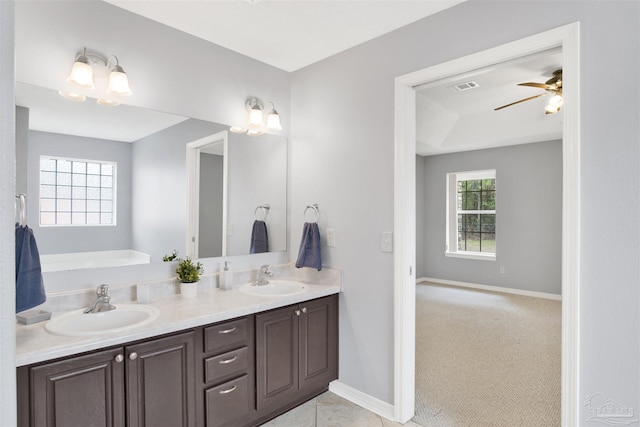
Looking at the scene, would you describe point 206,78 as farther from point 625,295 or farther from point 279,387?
point 625,295

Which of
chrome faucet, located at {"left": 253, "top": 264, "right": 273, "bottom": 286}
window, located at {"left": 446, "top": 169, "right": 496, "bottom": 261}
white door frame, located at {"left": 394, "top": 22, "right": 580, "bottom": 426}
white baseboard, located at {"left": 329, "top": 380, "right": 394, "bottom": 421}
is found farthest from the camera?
window, located at {"left": 446, "top": 169, "right": 496, "bottom": 261}

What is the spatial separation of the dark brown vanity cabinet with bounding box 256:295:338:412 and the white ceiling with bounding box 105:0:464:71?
179 cm

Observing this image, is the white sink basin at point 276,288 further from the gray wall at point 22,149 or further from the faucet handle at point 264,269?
the gray wall at point 22,149

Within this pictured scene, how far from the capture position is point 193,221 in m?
2.47

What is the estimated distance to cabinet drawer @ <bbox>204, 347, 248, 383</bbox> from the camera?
76.1 inches

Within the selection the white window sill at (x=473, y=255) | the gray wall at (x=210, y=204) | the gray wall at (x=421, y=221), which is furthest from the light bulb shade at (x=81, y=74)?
the white window sill at (x=473, y=255)

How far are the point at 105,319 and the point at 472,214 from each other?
19.6 feet

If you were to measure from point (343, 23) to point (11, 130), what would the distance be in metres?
2.14

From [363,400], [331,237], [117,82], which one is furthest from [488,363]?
[117,82]

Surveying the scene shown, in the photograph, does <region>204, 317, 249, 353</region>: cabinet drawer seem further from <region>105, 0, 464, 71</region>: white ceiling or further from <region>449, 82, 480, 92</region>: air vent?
<region>449, 82, 480, 92</region>: air vent

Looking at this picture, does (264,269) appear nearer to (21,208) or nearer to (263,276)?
(263,276)

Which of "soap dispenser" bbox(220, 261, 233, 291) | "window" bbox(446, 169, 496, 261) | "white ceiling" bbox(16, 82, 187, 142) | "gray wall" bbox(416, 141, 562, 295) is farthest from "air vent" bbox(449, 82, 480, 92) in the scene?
"soap dispenser" bbox(220, 261, 233, 291)

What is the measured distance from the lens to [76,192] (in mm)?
2031

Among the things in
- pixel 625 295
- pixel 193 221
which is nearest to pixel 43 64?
pixel 193 221
